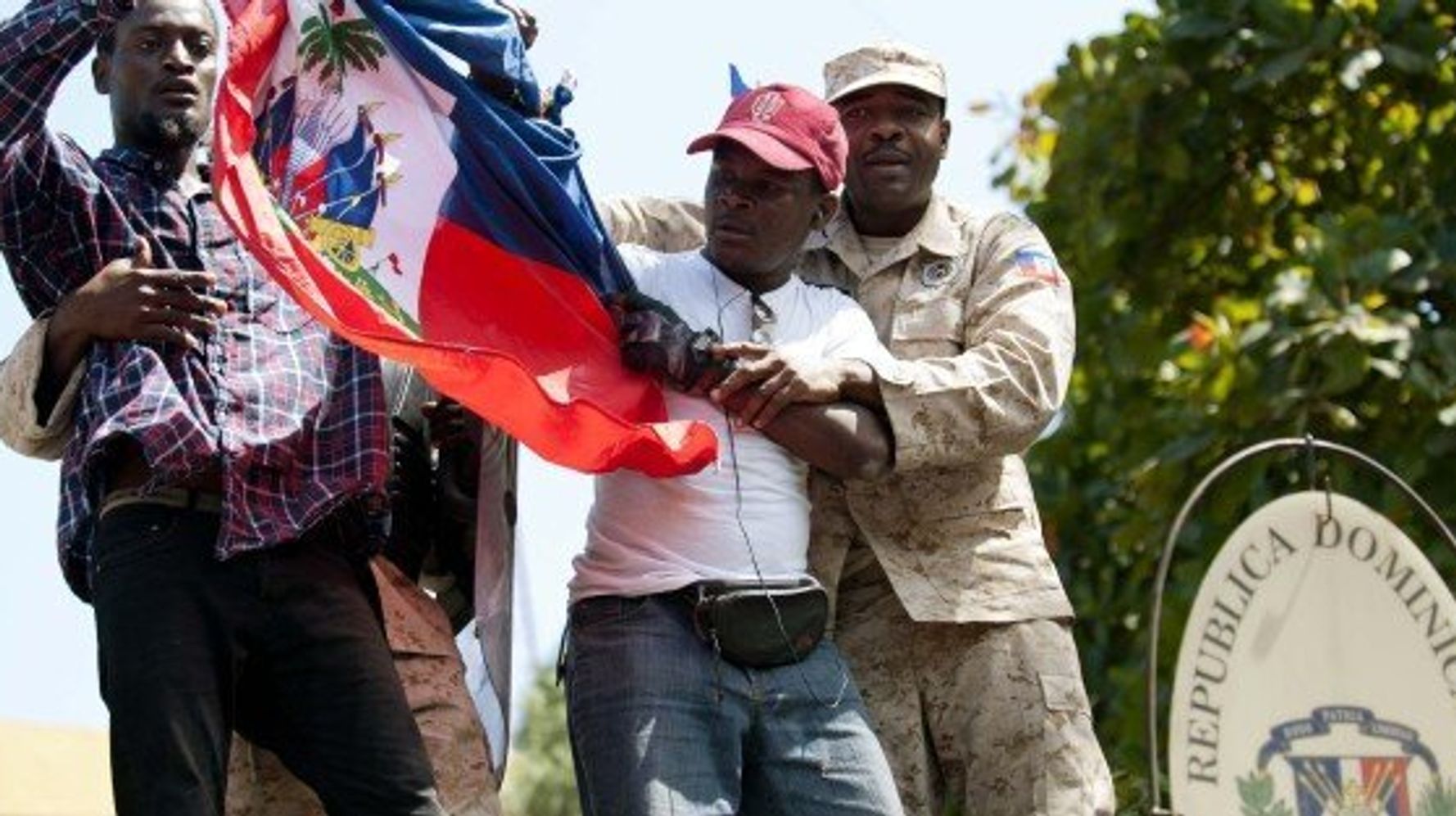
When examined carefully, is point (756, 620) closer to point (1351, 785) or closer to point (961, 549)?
point (961, 549)

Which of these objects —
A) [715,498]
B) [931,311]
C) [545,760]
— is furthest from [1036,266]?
[545,760]

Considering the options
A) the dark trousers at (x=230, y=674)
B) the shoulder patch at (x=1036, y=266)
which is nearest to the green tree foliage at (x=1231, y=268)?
the shoulder patch at (x=1036, y=266)

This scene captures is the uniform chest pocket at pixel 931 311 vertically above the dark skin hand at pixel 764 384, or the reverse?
the uniform chest pocket at pixel 931 311

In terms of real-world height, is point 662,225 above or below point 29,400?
above

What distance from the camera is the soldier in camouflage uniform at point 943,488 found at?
19.0 feet

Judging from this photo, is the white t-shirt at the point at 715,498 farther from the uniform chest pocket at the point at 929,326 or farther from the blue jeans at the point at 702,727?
the uniform chest pocket at the point at 929,326

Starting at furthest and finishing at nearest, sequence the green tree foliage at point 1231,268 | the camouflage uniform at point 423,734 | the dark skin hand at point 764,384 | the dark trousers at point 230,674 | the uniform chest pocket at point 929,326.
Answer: the green tree foliage at point 1231,268 < the uniform chest pocket at point 929,326 < the camouflage uniform at point 423,734 < the dark skin hand at point 764,384 < the dark trousers at point 230,674

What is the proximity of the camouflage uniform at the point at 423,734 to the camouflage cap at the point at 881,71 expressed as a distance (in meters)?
1.21

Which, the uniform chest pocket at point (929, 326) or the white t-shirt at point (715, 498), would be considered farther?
the uniform chest pocket at point (929, 326)

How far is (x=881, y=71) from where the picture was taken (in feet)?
19.9

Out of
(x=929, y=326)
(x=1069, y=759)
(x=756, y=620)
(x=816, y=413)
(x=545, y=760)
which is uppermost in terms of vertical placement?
(x=929, y=326)

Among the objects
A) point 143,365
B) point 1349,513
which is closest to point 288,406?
point 143,365

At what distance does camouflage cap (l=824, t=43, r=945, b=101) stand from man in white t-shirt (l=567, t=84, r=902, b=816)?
0.32m

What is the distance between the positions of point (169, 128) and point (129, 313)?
0.40 m
